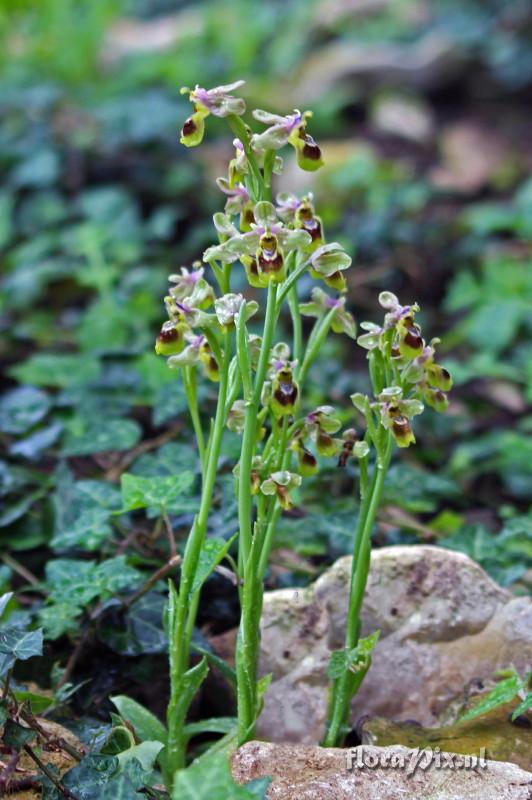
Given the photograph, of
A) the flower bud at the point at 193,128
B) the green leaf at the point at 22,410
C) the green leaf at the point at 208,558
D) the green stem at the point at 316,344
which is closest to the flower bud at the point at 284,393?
the green stem at the point at 316,344

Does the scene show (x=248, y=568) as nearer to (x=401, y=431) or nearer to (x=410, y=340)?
(x=401, y=431)

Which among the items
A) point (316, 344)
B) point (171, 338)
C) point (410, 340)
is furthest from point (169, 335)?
point (410, 340)

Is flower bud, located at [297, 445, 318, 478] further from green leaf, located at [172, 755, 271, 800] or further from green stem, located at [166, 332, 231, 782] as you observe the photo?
green leaf, located at [172, 755, 271, 800]

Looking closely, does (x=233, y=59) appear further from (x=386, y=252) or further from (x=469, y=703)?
(x=469, y=703)

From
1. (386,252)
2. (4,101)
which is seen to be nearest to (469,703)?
(386,252)

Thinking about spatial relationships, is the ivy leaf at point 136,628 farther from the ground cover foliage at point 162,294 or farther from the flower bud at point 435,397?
the flower bud at point 435,397

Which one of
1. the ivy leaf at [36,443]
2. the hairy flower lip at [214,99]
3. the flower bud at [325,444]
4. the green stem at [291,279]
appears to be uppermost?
the hairy flower lip at [214,99]
